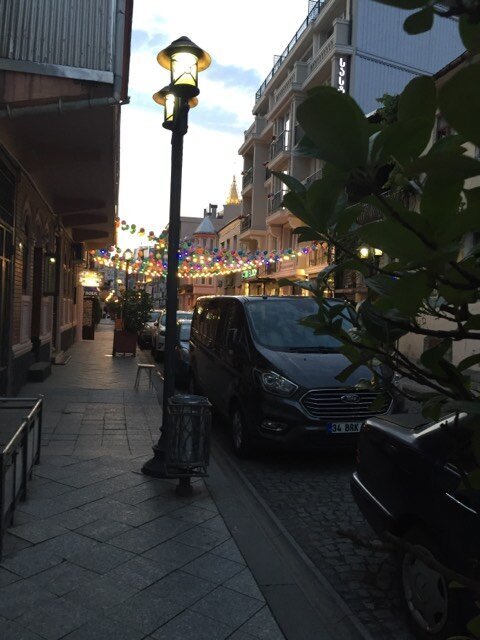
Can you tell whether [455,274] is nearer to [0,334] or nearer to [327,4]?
[0,334]

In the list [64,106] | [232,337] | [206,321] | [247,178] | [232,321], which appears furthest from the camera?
[247,178]

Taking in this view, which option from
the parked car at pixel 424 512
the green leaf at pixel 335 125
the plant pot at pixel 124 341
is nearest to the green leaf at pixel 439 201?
the green leaf at pixel 335 125

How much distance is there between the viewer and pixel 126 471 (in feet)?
19.9

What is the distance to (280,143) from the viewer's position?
3400 centimetres

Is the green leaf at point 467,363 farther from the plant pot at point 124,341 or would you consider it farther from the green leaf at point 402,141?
the plant pot at point 124,341

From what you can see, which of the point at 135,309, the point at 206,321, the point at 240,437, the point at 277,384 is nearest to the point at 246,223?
the point at 135,309

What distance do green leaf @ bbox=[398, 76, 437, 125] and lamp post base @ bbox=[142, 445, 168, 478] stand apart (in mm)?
5341

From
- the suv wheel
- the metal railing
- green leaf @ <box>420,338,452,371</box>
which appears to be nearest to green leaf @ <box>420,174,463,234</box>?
green leaf @ <box>420,338,452,371</box>

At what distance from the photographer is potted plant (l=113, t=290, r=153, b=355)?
18.6 metres

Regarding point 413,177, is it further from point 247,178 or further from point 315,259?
point 247,178

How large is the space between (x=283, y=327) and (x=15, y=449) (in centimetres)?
409

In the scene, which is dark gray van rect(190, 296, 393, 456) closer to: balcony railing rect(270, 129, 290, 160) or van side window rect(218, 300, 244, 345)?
van side window rect(218, 300, 244, 345)

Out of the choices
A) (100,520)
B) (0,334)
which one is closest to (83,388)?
(0,334)

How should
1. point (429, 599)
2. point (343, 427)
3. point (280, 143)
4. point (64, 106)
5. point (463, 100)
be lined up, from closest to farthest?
1. point (463, 100)
2. point (429, 599)
3. point (343, 427)
4. point (64, 106)
5. point (280, 143)
